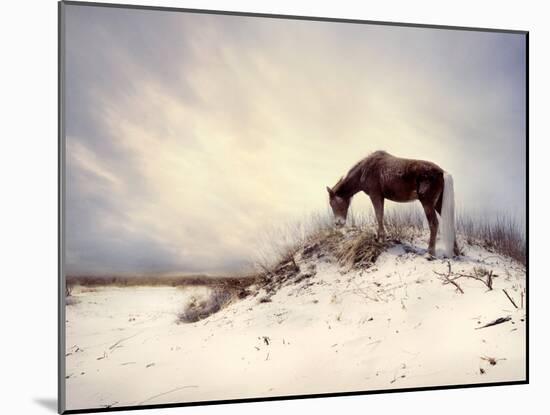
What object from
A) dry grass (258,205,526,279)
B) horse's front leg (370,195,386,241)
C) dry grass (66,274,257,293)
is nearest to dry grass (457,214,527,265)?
dry grass (258,205,526,279)

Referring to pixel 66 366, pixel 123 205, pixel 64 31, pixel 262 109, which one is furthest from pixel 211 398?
pixel 64 31

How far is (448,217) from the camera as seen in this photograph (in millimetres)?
4363

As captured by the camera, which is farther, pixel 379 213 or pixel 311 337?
pixel 379 213

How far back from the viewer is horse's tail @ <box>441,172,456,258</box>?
4.34m

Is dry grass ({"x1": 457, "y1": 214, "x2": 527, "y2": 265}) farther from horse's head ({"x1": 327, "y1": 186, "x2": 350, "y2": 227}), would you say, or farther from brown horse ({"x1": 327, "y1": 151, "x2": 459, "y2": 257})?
horse's head ({"x1": 327, "y1": 186, "x2": 350, "y2": 227})

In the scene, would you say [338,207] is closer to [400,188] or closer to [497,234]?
[400,188]

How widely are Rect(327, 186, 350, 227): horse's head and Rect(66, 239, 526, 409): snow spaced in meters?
0.28

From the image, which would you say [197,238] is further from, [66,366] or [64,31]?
[64,31]

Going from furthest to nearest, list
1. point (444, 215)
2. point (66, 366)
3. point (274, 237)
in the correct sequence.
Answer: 1. point (444, 215)
2. point (274, 237)
3. point (66, 366)

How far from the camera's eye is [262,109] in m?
4.07

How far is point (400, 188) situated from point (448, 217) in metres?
0.38

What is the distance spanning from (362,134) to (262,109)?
0.66m

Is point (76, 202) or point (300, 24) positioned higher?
point (300, 24)

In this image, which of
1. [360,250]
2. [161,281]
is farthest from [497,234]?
[161,281]
